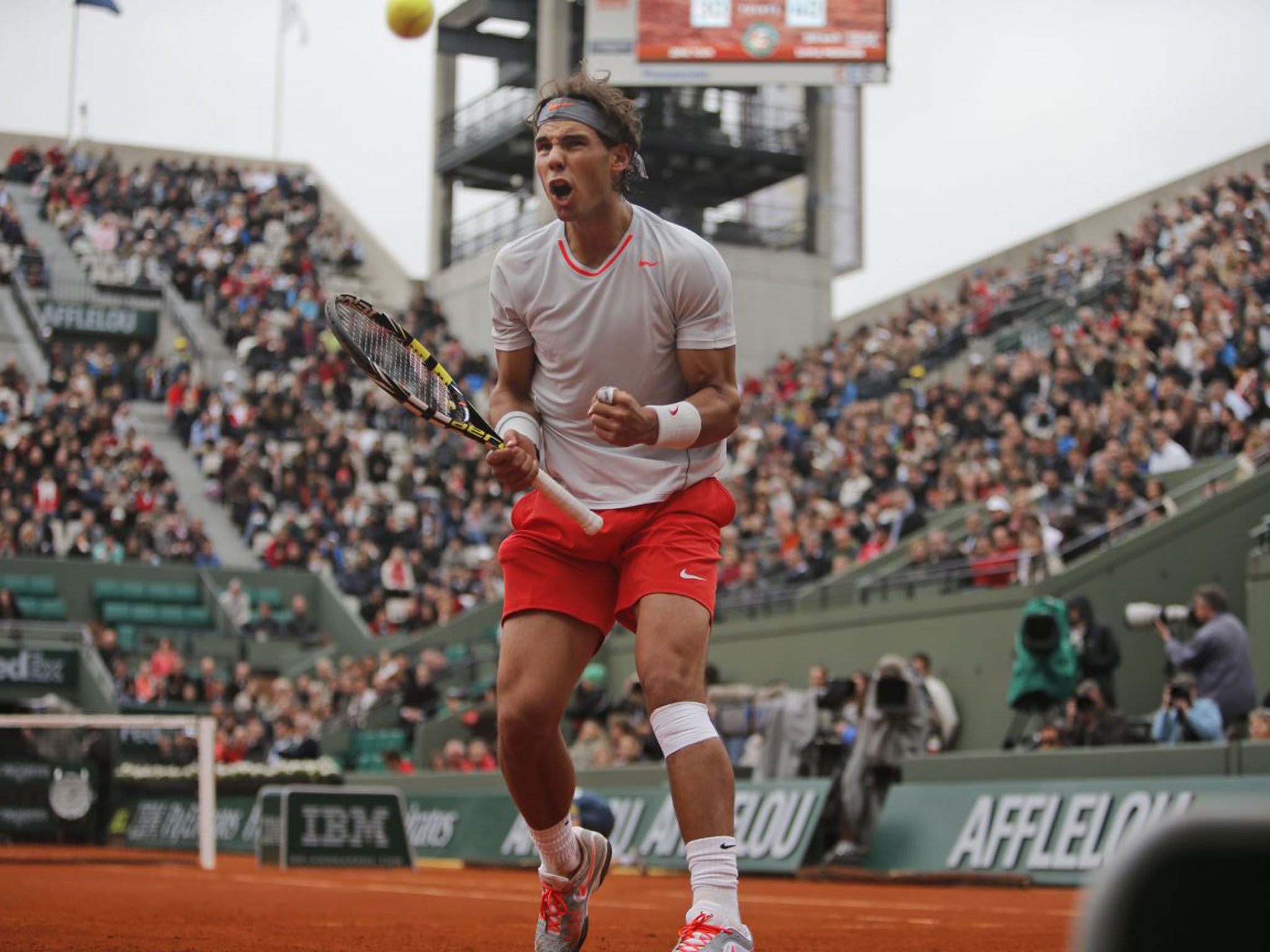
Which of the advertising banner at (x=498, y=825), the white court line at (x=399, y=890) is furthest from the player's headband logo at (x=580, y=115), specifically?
the advertising banner at (x=498, y=825)

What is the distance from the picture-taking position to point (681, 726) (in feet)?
15.6

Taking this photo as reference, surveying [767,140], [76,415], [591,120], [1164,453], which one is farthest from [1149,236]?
[591,120]

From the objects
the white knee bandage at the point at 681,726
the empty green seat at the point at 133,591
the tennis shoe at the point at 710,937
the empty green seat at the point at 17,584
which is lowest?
the empty green seat at the point at 133,591

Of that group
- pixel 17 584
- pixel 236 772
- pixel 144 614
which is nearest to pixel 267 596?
pixel 144 614

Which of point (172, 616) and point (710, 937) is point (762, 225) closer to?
point (172, 616)

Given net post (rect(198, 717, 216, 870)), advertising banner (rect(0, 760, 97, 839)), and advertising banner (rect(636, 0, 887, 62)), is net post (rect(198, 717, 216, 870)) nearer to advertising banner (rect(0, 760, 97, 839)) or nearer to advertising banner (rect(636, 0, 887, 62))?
advertising banner (rect(0, 760, 97, 839))

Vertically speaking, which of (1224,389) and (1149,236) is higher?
(1149,236)

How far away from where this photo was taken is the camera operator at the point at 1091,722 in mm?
13109

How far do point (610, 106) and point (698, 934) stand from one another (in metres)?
2.37

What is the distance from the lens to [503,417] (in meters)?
5.33

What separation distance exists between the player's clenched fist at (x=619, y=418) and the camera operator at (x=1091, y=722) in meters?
8.99

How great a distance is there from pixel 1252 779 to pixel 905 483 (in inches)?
443

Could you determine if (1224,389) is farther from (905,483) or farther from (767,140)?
(767,140)

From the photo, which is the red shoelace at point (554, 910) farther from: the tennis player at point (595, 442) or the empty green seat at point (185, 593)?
the empty green seat at point (185, 593)
